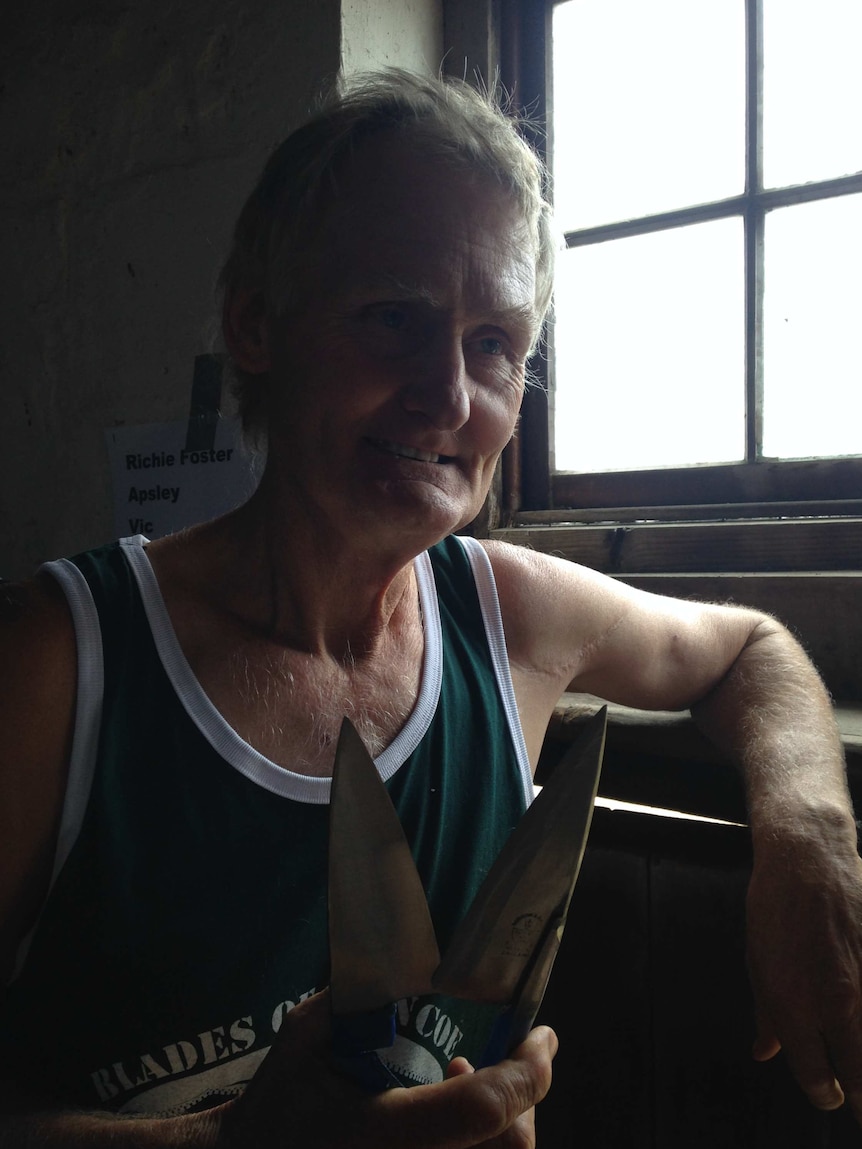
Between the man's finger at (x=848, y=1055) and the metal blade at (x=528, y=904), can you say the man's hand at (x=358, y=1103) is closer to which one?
the metal blade at (x=528, y=904)

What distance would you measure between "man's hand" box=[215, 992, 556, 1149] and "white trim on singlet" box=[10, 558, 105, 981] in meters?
0.28

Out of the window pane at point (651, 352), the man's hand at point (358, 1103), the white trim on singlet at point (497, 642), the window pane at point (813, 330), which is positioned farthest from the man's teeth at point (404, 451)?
the window pane at point (813, 330)

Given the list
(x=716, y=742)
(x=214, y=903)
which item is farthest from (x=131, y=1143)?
(x=716, y=742)

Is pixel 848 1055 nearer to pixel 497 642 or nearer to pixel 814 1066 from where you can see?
pixel 814 1066

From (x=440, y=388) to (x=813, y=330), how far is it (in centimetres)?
76

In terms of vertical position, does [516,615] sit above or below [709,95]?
below

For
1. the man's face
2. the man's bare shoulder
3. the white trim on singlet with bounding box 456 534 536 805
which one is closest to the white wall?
the man's face

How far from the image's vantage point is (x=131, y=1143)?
2.20 feet

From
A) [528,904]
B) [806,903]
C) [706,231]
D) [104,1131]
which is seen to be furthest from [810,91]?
[104,1131]

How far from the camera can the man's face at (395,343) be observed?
851mm

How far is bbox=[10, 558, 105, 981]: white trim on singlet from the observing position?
2.41 ft

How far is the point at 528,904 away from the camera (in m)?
0.62

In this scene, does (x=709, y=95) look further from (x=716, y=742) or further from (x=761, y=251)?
(x=716, y=742)

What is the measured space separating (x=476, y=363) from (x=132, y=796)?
562 mm
